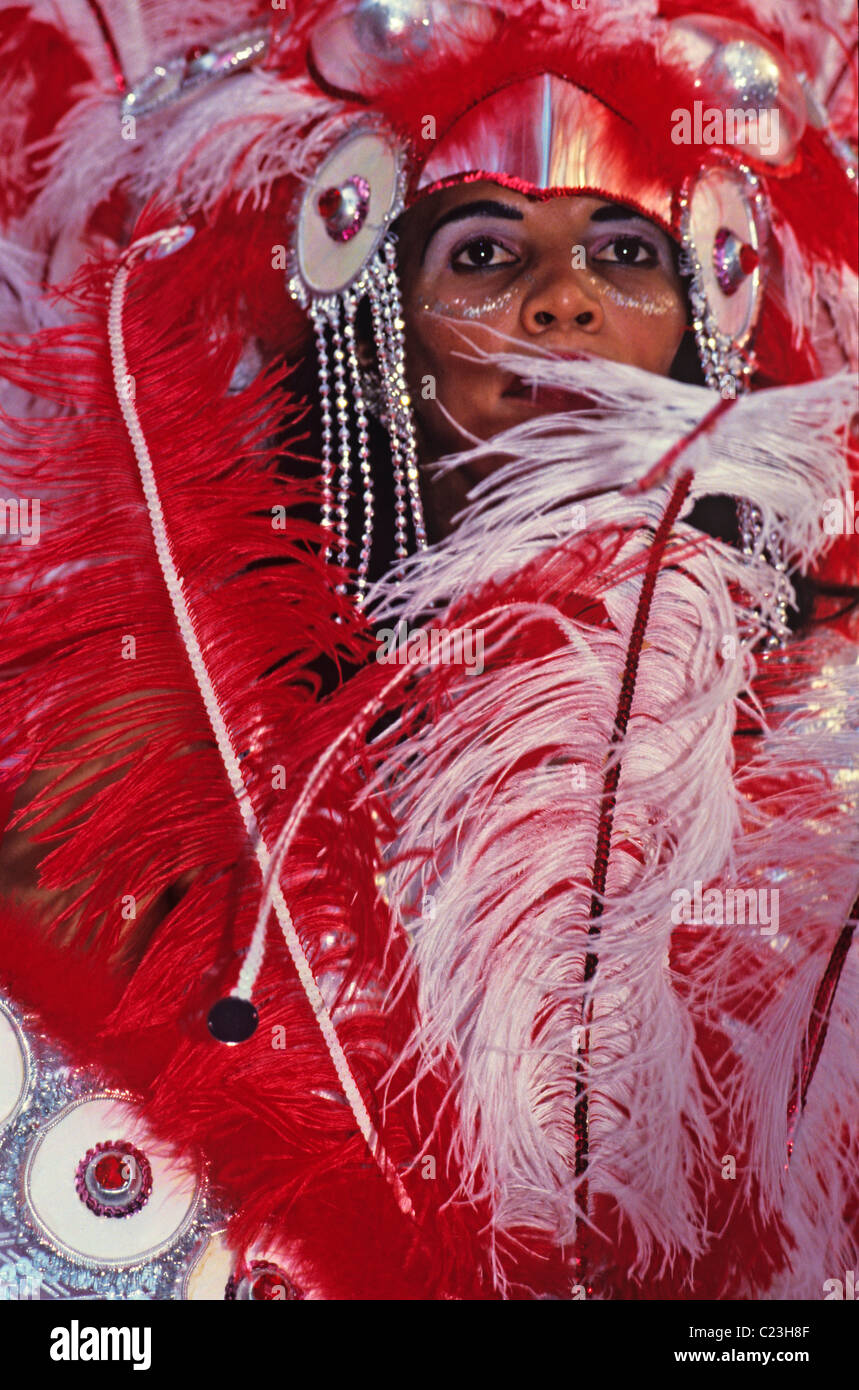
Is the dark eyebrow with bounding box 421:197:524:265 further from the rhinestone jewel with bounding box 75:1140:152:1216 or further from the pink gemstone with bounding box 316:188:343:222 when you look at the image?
the rhinestone jewel with bounding box 75:1140:152:1216

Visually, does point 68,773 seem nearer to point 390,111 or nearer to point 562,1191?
point 562,1191

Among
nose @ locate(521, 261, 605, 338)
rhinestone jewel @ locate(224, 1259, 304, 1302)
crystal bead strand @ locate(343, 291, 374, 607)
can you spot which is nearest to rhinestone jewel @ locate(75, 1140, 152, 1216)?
rhinestone jewel @ locate(224, 1259, 304, 1302)

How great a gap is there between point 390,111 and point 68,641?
70 cm

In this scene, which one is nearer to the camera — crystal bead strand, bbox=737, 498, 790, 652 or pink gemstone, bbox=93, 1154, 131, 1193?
pink gemstone, bbox=93, 1154, 131, 1193

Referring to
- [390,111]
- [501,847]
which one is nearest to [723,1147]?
[501,847]

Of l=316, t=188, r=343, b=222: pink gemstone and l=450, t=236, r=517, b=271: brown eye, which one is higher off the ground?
l=316, t=188, r=343, b=222: pink gemstone

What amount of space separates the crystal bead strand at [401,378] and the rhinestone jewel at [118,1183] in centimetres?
72

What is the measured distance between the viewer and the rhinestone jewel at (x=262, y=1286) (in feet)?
4.24

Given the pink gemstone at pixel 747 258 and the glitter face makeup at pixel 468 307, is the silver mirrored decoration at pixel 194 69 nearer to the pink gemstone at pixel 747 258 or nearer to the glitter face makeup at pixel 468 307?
the glitter face makeup at pixel 468 307

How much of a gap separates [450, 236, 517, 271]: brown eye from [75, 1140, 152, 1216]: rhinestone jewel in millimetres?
999

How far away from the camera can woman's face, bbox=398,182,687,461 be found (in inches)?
60.3

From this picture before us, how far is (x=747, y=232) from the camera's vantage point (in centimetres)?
165

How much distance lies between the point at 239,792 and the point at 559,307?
2.09 ft

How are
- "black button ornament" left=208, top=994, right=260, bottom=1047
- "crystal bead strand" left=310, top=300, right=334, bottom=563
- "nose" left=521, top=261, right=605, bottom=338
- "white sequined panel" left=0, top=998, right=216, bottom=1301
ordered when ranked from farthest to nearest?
1. "crystal bead strand" left=310, top=300, right=334, bottom=563
2. "nose" left=521, top=261, right=605, bottom=338
3. "white sequined panel" left=0, top=998, right=216, bottom=1301
4. "black button ornament" left=208, top=994, right=260, bottom=1047
